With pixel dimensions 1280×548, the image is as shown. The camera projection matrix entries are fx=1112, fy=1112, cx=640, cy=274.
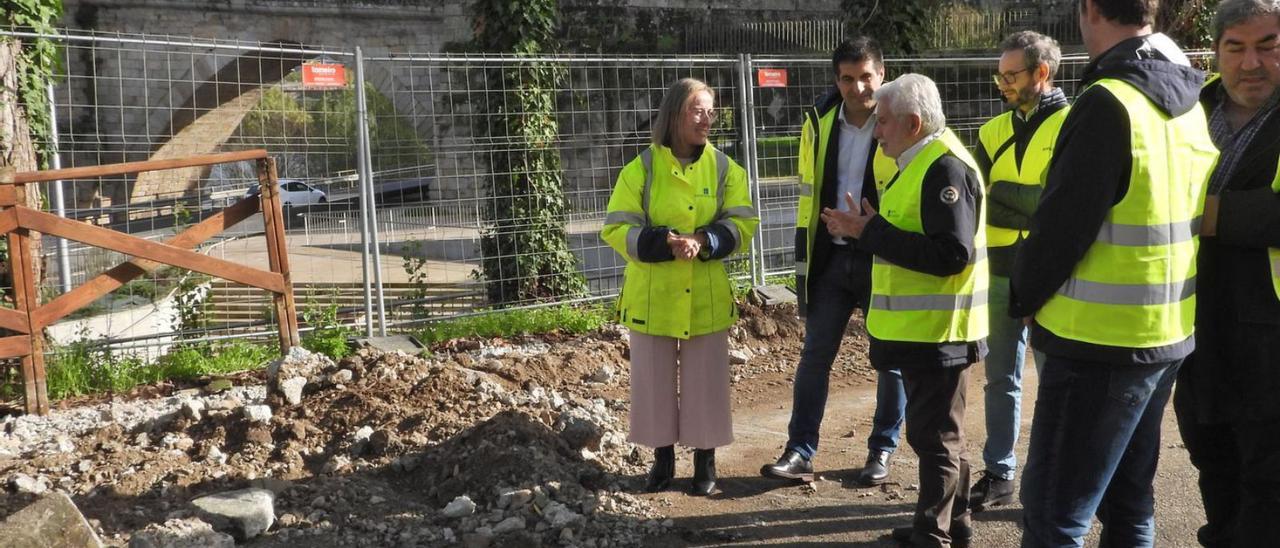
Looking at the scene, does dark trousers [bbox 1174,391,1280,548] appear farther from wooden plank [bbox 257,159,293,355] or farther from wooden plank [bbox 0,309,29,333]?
wooden plank [bbox 0,309,29,333]

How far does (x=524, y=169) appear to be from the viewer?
380 inches

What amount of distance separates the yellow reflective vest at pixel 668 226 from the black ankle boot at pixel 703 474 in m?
0.55

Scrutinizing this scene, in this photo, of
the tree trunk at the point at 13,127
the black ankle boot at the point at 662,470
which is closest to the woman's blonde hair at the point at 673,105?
the black ankle boot at the point at 662,470

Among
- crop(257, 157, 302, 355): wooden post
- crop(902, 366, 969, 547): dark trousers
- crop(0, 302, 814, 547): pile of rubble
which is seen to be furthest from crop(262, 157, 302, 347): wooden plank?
crop(902, 366, 969, 547): dark trousers

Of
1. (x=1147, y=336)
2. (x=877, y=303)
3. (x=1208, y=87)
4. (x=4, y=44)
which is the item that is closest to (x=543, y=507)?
(x=877, y=303)

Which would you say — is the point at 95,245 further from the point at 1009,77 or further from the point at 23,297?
the point at 1009,77

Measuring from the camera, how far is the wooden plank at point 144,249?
20.1 ft

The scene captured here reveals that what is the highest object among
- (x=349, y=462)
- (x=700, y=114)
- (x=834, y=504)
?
(x=700, y=114)

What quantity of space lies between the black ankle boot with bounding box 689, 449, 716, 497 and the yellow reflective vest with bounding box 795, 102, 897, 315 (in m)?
0.79

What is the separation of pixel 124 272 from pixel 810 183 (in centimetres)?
418

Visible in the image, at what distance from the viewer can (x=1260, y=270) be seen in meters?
3.22

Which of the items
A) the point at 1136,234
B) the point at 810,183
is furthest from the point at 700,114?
the point at 1136,234

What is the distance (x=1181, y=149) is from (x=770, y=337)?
5335 mm

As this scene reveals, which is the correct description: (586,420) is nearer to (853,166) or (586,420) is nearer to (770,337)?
(853,166)
